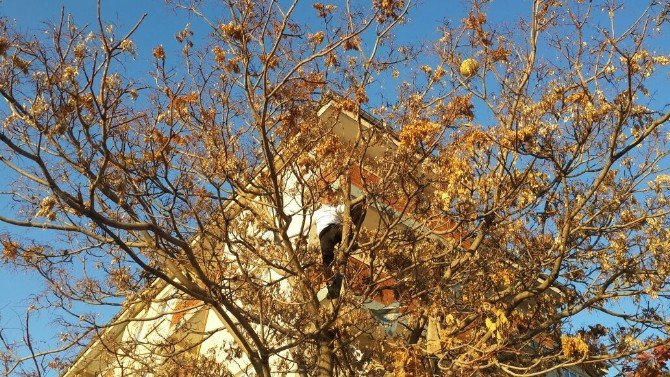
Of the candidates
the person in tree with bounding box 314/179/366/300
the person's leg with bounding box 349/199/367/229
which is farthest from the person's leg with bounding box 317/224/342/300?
the person's leg with bounding box 349/199/367/229

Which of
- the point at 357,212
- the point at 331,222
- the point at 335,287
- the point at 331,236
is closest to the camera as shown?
the point at 335,287

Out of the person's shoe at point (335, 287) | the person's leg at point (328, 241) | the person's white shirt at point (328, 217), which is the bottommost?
the person's shoe at point (335, 287)

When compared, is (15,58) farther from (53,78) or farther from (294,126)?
(294,126)

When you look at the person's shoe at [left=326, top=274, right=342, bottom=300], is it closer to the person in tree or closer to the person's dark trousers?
the person in tree

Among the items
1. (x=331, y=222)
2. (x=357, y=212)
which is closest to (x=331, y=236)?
(x=331, y=222)

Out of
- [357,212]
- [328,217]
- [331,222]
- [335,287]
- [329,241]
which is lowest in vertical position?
[335,287]

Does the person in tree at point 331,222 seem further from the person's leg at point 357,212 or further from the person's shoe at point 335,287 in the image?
the person's shoe at point 335,287

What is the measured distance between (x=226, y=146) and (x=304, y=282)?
2178mm

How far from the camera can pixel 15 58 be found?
6.39 metres

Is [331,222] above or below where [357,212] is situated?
below

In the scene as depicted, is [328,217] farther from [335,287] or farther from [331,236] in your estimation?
[335,287]

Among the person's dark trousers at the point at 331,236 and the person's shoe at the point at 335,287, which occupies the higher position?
the person's dark trousers at the point at 331,236

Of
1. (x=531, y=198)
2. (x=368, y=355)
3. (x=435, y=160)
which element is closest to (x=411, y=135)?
(x=435, y=160)

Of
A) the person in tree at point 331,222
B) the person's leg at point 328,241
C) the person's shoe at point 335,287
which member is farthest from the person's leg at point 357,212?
the person's shoe at point 335,287
